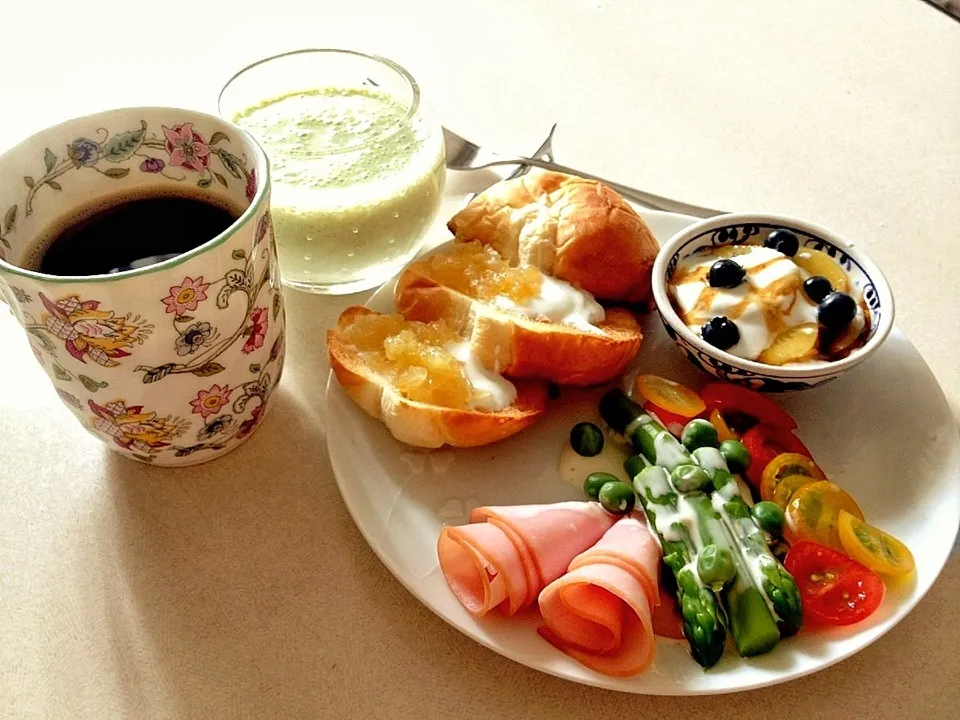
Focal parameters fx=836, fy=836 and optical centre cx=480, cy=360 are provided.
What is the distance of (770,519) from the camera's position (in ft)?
3.98

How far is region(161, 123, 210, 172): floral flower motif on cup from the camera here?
125 cm

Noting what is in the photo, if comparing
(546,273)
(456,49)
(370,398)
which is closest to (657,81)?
(456,49)

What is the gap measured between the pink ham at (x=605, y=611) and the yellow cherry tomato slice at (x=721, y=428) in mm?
328

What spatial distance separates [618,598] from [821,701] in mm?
304

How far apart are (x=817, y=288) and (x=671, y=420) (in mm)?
378

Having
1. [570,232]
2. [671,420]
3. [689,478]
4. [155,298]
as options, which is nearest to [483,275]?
[570,232]

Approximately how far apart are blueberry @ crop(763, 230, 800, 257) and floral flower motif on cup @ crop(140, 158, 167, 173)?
1091 mm

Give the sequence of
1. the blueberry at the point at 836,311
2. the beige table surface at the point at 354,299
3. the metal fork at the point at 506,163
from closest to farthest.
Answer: the beige table surface at the point at 354,299 < the blueberry at the point at 836,311 < the metal fork at the point at 506,163

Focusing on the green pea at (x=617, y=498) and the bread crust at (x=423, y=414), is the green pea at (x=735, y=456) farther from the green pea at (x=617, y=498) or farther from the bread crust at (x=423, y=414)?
the bread crust at (x=423, y=414)

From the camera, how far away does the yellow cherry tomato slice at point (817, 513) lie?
48.1 inches

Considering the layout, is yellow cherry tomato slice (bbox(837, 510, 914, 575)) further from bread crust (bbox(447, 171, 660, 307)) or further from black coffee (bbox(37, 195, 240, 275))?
black coffee (bbox(37, 195, 240, 275))

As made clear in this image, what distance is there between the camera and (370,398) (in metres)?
1.35

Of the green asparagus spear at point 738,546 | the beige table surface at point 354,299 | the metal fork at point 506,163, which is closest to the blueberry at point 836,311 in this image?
the beige table surface at point 354,299

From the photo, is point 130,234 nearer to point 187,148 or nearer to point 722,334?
point 187,148
